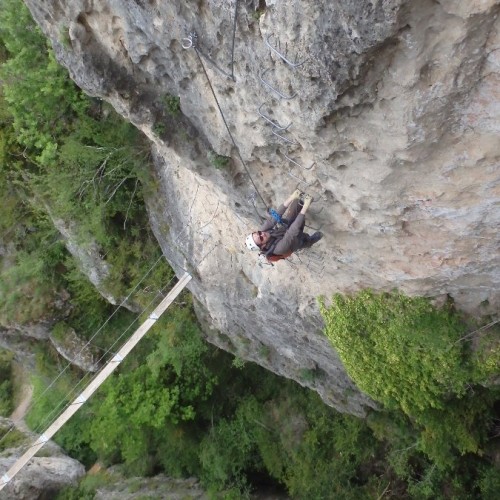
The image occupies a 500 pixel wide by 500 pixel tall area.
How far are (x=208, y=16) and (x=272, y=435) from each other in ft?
33.0

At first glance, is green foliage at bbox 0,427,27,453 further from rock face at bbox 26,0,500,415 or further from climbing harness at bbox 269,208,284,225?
climbing harness at bbox 269,208,284,225

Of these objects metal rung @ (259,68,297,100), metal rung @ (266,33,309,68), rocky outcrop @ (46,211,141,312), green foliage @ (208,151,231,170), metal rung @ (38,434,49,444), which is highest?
metal rung @ (266,33,309,68)

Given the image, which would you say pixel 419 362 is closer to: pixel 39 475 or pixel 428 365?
pixel 428 365

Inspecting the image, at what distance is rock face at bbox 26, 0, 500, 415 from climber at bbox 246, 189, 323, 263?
0.68 ft

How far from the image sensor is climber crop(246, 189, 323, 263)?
5723 millimetres

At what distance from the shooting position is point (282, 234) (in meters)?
5.84

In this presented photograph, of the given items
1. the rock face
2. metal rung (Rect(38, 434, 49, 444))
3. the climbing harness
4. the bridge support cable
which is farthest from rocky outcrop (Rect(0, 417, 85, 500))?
the climbing harness

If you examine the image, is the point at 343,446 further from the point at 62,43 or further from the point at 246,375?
the point at 62,43

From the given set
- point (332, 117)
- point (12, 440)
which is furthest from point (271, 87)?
point (12, 440)

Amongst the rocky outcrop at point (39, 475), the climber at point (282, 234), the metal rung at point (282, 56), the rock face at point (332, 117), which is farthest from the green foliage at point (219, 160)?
the rocky outcrop at point (39, 475)

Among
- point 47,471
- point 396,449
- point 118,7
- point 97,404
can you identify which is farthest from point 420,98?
point 47,471

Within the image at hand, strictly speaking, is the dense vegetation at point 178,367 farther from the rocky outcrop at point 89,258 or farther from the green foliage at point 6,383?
the green foliage at point 6,383

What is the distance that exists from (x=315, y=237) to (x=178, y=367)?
6.06 metres

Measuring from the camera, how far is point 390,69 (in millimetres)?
4070
